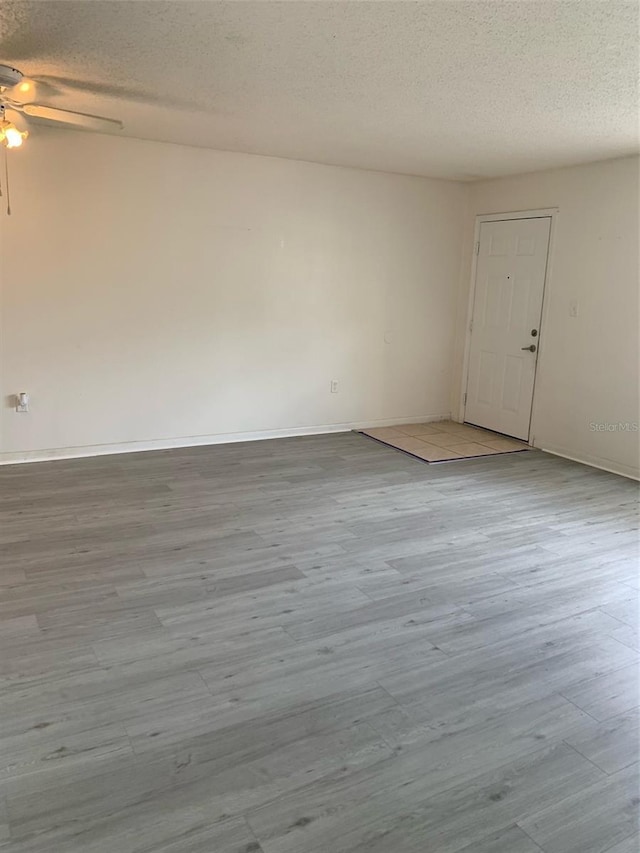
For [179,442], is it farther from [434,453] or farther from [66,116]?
[66,116]

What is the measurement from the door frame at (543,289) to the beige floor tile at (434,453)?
89 centimetres

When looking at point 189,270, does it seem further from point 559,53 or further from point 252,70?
point 559,53

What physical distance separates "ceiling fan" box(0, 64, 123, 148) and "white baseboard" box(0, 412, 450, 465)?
234cm

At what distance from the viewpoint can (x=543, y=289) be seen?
18.3ft

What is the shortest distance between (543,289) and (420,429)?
174 cm

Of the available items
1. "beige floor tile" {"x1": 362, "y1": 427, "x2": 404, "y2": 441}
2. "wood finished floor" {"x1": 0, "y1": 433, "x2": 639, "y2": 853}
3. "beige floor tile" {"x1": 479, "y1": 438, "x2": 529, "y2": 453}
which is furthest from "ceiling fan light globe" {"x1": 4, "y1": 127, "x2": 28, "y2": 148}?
"beige floor tile" {"x1": 479, "y1": 438, "x2": 529, "y2": 453}

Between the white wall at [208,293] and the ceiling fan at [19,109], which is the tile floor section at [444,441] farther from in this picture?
the ceiling fan at [19,109]

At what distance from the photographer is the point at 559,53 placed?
2.68 m

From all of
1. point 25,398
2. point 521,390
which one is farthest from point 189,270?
point 521,390

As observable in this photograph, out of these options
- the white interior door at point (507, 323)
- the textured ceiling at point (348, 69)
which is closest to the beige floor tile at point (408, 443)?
the white interior door at point (507, 323)

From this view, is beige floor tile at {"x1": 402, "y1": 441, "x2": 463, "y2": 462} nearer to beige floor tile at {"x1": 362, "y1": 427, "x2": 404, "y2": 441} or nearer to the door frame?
beige floor tile at {"x1": 362, "y1": 427, "x2": 404, "y2": 441}

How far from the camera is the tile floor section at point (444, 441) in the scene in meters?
5.48

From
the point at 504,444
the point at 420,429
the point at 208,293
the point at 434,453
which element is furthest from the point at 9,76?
the point at 504,444

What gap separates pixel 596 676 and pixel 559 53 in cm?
257
